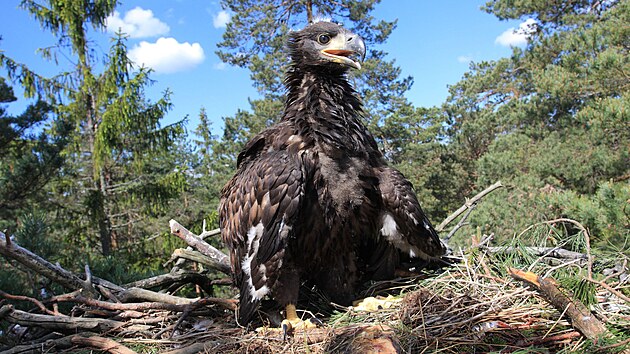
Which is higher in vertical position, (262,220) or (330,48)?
(330,48)

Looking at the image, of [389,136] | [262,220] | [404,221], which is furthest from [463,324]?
[389,136]

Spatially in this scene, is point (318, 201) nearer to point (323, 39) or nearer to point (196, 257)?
point (323, 39)

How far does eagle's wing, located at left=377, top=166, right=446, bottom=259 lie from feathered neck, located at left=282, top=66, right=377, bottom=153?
29cm

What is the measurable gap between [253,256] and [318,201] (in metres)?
0.50

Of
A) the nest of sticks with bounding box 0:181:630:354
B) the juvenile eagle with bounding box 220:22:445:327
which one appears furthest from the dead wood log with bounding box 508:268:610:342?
the juvenile eagle with bounding box 220:22:445:327

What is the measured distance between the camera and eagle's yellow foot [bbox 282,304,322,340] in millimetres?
2348

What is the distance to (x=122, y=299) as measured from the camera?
124 inches

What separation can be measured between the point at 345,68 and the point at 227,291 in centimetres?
1214

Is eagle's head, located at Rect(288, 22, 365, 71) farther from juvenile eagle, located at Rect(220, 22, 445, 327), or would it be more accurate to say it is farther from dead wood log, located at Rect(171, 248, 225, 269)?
dead wood log, located at Rect(171, 248, 225, 269)

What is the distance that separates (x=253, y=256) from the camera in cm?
254

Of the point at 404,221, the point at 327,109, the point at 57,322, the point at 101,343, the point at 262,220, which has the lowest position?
the point at 101,343

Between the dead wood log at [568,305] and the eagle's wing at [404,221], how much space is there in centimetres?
87

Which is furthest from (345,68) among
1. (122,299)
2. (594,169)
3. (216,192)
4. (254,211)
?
(216,192)

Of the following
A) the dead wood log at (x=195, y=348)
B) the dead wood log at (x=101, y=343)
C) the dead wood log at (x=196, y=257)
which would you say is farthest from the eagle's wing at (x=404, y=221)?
the dead wood log at (x=101, y=343)
